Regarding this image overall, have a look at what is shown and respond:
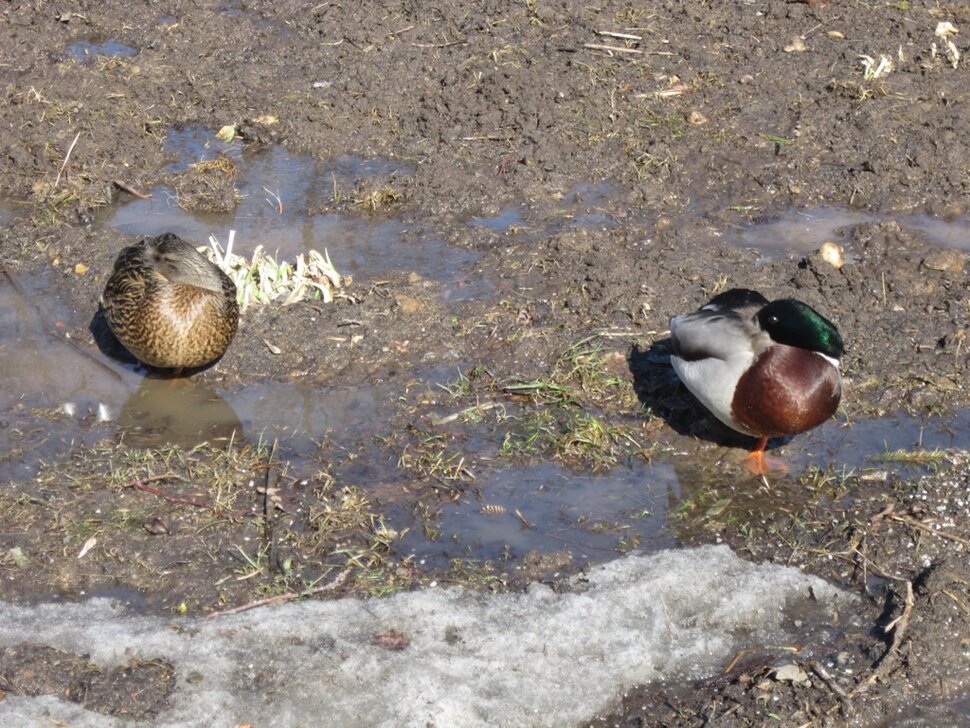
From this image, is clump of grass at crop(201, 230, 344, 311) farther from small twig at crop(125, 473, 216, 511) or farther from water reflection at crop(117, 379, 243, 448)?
small twig at crop(125, 473, 216, 511)

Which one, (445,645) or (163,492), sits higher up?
(445,645)

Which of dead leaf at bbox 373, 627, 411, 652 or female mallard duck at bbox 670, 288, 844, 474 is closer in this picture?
dead leaf at bbox 373, 627, 411, 652

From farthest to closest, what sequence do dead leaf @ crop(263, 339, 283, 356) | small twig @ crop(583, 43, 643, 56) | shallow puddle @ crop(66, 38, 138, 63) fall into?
shallow puddle @ crop(66, 38, 138, 63), small twig @ crop(583, 43, 643, 56), dead leaf @ crop(263, 339, 283, 356)

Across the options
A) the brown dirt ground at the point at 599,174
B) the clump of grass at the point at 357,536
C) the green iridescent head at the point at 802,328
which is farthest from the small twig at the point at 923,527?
the clump of grass at the point at 357,536

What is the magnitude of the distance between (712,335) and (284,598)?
2039 millimetres

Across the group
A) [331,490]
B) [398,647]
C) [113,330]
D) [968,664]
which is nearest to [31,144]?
[113,330]

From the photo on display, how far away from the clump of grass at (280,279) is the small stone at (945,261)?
314 centimetres

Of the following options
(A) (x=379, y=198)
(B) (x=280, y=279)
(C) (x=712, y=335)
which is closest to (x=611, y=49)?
(A) (x=379, y=198)

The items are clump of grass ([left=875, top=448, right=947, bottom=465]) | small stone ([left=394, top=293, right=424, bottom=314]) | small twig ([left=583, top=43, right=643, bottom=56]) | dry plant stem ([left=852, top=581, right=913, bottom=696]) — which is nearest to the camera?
dry plant stem ([left=852, top=581, right=913, bottom=696])

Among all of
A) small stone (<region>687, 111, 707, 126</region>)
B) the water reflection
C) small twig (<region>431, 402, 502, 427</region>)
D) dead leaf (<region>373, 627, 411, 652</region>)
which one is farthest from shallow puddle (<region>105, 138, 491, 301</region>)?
dead leaf (<region>373, 627, 411, 652</region>)

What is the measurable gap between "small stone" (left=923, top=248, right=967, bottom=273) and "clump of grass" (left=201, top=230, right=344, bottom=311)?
3139 millimetres

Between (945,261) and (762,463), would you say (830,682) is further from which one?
(945,261)

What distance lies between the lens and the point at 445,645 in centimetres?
421

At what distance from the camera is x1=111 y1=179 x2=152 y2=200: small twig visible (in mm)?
7398
